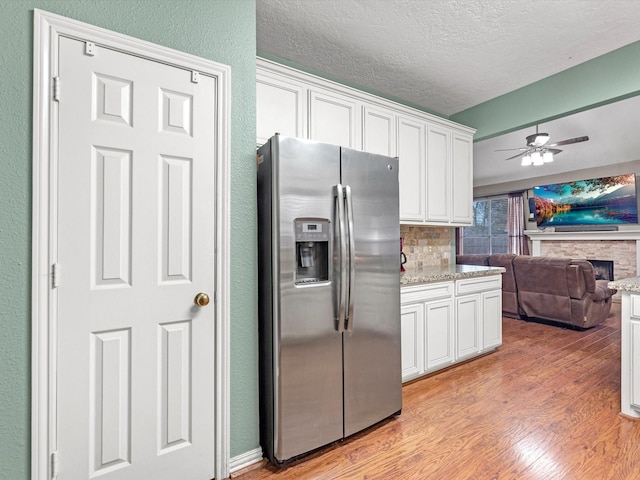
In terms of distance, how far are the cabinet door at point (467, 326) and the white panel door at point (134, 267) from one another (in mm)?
2242

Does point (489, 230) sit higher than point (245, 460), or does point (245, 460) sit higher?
point (489, 230)

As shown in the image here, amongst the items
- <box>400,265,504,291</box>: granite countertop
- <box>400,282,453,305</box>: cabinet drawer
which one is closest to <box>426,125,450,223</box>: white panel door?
<box>400,265,504,291</box>: granite countertop

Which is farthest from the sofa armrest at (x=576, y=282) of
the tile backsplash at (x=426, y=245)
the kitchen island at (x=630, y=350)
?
the kitchen island at (x=630, y=350)

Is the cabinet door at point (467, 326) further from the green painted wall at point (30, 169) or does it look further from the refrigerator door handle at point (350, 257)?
the green painted wall at point (30, 169)

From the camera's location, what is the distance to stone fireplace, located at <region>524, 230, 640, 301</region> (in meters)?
6.25

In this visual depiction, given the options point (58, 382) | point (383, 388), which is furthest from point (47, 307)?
point (383, 388)

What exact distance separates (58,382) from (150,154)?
0.99 meters

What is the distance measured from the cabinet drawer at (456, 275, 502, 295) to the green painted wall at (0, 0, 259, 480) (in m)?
2.04

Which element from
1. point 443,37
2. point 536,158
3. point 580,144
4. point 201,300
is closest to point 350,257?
point 201,300

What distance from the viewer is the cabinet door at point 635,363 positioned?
217 centimetres

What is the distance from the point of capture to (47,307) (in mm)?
1319

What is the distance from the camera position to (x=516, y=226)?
796 centimetres

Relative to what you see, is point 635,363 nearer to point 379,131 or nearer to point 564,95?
point 564,95

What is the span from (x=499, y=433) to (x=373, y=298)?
110 centimetres
